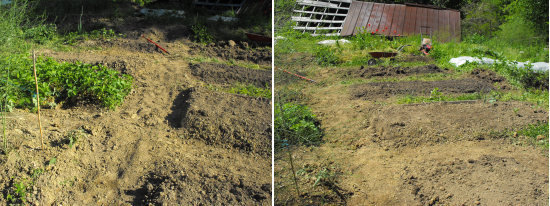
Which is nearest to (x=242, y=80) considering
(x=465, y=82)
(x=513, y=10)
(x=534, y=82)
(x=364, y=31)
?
(x=364, y=31)

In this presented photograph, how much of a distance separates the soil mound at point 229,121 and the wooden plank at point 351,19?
3468 mm

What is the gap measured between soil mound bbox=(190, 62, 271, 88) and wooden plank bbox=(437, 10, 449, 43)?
3.80 m

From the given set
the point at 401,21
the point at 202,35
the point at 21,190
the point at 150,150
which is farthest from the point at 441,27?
the point at 21,190

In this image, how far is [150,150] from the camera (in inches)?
116

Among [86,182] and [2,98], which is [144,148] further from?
[2,98]

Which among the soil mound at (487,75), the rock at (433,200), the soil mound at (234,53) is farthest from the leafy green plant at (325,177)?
the soil mound at (487,75)

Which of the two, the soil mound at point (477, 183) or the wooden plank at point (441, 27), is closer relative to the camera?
the soil mound at point (477, 183)

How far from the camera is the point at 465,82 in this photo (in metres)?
5.71

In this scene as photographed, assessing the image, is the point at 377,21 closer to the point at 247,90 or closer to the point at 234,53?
the point at 234,53

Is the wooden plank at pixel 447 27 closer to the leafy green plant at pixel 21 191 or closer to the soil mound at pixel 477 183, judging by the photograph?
the soil mound at pixel 477 183

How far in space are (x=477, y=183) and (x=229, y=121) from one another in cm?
224

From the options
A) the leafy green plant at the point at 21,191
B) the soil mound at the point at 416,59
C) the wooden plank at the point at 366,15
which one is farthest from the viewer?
the soil mound at the point at 416,59

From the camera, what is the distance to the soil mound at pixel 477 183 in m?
2.34

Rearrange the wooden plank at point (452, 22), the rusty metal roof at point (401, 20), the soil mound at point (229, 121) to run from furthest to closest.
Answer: the rusty metal roof at point (401, 20) < the wooden plank at point (452, 22) < the soil mound at point (229, 121)
